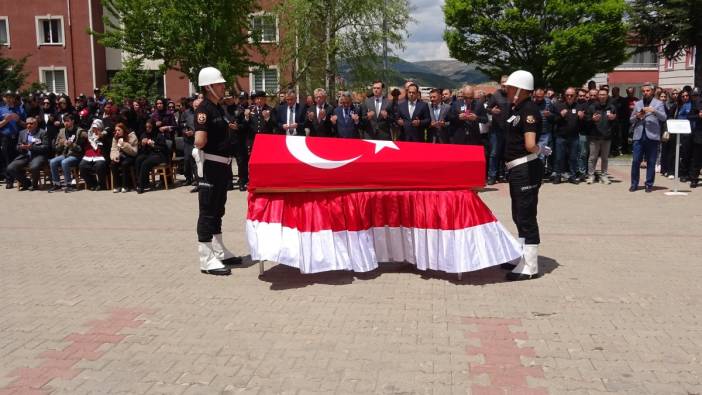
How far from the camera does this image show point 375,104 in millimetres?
12672

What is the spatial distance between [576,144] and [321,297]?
9779 millimetres

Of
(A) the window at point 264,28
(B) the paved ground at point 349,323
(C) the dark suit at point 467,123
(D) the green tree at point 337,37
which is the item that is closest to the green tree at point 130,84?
(A) the window at point 264,28

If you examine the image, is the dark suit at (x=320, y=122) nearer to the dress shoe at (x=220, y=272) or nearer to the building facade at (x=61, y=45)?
the dress shoe at (x=220, y=272)

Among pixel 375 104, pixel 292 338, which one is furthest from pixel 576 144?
pixel 292 338

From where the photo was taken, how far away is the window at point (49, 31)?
42031 mm

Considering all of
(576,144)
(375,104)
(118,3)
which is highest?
(118,3)

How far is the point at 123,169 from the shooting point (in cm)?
1431

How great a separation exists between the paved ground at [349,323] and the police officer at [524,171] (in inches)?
9.8

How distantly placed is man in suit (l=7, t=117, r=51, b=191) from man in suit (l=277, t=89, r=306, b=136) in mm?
→ 5961

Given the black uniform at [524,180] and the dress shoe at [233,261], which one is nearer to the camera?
the black uniform at [524,180]

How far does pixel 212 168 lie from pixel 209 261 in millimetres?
1027

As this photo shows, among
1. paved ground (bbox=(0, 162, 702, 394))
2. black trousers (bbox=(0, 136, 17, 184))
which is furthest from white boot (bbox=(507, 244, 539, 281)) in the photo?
black trousers (bbox=(0, 136, 17, 184))

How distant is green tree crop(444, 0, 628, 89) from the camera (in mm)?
32344

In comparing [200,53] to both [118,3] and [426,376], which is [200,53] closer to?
[118,3]
